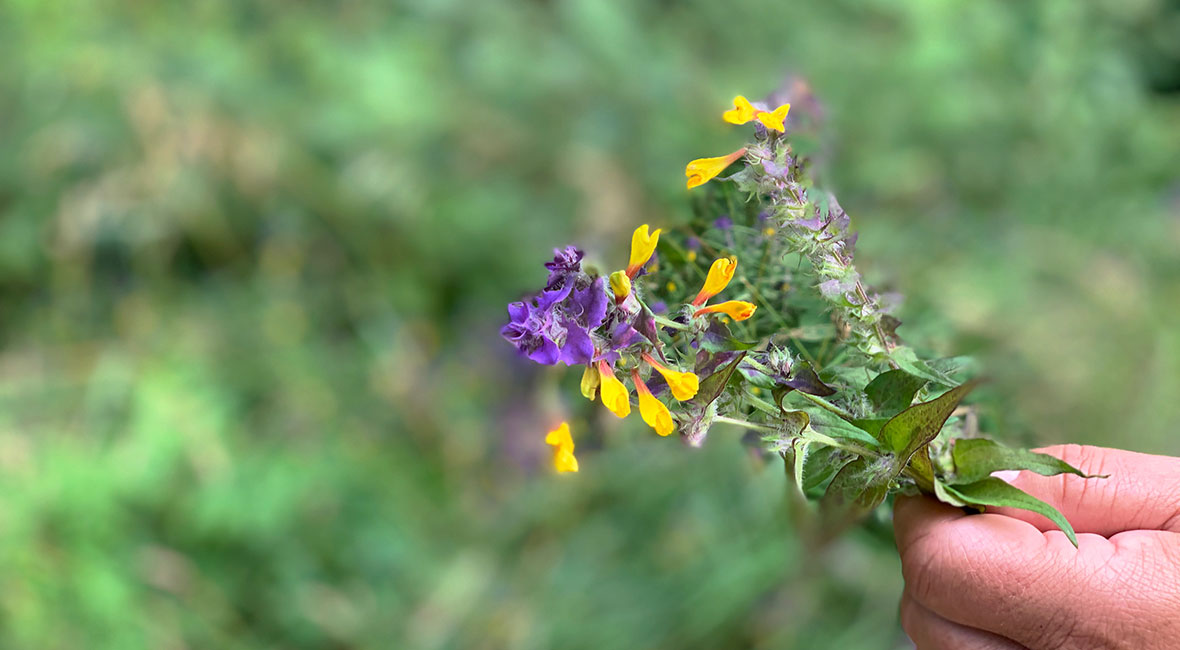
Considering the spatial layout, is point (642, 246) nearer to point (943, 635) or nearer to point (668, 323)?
point (668, 323)

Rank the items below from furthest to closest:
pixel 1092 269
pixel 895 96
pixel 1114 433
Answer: pixel 895 96, pixel 1092 269, pixel 1114 433

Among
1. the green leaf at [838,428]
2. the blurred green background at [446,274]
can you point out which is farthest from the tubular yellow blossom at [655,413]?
the blurred green background at [446,274]

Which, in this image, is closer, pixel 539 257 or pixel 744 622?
pixel 744 622

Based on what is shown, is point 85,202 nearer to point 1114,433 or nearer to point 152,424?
point 152,424

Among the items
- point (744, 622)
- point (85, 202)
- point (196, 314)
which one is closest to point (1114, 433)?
point (744, 622)

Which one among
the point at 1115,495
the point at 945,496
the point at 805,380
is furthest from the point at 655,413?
the point at 1115,495

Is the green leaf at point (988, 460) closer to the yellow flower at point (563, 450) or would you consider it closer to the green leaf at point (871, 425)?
the green leaf at point (871, 425)
